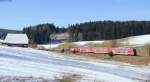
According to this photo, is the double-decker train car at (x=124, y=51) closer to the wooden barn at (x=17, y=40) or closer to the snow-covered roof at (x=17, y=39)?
the wooden barn at (x=17, y=40)

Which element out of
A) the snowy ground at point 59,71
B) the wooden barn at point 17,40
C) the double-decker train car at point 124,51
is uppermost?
the snowy ground at point 59,71

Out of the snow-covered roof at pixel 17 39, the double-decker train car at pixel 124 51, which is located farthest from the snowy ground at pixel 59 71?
the snow-covered roof at pixel 17 39

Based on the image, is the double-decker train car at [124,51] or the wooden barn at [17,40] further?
the wooden barn at [17,40]

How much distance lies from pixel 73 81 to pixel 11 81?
4823 millimetres

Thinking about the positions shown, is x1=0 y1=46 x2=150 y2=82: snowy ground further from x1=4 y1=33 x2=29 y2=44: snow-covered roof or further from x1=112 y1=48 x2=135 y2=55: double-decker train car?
x1=4 y1=33 x2=29 y2=44: snow-covered roof

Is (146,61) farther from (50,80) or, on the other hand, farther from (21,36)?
(21,36)

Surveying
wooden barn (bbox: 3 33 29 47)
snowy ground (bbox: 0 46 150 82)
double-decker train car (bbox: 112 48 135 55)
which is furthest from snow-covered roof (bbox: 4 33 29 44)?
snowy ground (bbox: 0 46 150 82)

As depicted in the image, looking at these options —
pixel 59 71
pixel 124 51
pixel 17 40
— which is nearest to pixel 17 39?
pixel 17 40

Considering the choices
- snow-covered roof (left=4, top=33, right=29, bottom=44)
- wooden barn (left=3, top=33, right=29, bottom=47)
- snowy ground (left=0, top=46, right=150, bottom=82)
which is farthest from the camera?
snow-covered roof (left=4, top=33, right=29, bottom=44)

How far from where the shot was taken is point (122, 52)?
9112cm

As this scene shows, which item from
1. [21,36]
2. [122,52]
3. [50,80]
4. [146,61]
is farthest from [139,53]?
[21,36]

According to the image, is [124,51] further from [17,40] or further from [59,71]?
[17,40]

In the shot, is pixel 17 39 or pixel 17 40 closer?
pixel 17 40

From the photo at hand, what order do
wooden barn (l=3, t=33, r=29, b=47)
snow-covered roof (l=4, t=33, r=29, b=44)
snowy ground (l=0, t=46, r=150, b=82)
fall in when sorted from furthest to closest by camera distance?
1. snow-covered roof (l=4, t=33, r=29, b=44)
2. wooden barn (l=3, t=33, r=29, b=47)
3. snowy ground (l=0, t=46, r=150, b=82)
